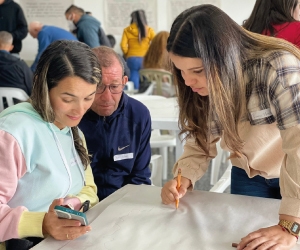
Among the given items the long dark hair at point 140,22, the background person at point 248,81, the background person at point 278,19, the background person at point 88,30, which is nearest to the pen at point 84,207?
the background person at point 248,81

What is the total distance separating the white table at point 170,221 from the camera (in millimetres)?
995

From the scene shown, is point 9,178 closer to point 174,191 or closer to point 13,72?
point 174,191

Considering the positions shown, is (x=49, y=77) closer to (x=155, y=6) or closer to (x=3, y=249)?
(x=3, y=249)

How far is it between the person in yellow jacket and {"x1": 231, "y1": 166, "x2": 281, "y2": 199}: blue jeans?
4.53 metres

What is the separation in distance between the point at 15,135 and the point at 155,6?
5.89m

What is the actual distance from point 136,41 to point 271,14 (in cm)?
432

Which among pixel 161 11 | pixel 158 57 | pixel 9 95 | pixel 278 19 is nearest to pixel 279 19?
pixel 278 19

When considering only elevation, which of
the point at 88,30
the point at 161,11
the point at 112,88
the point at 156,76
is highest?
the point at 112,88

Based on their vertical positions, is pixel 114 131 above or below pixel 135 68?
above

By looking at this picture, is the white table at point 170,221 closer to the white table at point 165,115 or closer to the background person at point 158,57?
the white table at point 165,115

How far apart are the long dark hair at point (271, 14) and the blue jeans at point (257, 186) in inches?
26.2

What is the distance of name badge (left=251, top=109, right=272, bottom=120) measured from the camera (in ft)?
3.67

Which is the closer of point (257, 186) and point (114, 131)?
point (257, 186)

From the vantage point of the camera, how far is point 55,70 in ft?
3.92
